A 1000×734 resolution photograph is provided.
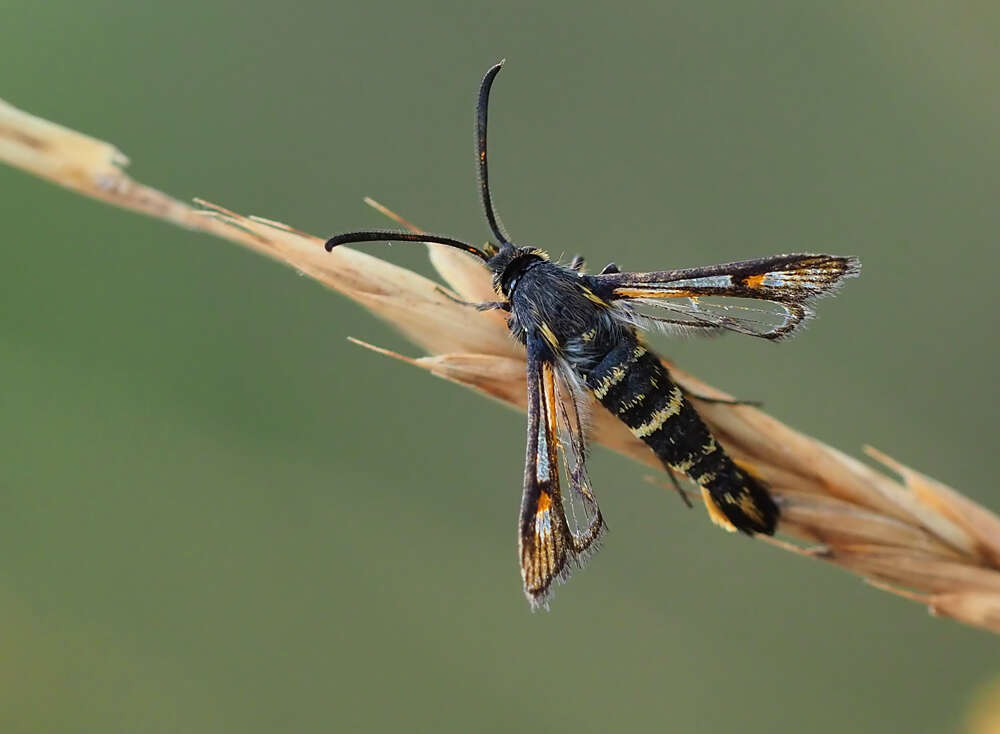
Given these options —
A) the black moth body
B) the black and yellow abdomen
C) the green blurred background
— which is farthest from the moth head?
the green blurred background

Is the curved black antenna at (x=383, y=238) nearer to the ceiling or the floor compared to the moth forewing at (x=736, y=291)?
nearer to the ceiling

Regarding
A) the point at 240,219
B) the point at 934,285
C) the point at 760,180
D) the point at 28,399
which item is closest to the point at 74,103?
the point at 28,399

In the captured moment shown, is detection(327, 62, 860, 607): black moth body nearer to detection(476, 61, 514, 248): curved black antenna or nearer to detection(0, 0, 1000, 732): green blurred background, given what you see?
detection(476, 61, 514, 248): curved black antenna

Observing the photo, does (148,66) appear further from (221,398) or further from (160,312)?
(221,398)

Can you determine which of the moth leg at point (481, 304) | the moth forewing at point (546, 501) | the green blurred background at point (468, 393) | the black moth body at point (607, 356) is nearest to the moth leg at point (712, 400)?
the black moth body at point (607, 356)

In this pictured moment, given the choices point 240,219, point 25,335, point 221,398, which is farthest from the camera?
point 221,398

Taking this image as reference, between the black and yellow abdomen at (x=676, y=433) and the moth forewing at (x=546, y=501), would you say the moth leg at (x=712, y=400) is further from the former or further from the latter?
the moth forewing at (x=546, y=501)

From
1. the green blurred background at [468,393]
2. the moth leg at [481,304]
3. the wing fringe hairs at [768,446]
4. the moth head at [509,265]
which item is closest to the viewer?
the wing fringe hairs at [768,446]
